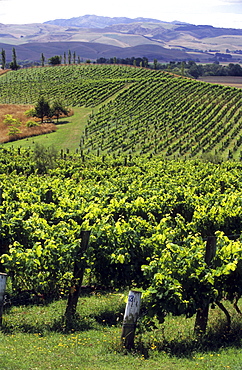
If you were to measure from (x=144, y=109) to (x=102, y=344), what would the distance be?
79.0 m

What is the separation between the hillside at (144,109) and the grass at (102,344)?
1881 inches

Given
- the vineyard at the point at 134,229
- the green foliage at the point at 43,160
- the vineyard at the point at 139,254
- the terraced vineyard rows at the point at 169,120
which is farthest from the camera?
the terraced vineyard rows at the point at 169,120

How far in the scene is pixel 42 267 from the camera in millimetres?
12391

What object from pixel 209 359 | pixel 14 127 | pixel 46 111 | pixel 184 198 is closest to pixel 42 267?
pixel 209 359

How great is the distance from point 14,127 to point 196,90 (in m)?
45.3

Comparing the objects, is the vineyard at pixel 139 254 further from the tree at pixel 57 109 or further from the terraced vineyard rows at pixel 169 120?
the tree at pixel 57 109

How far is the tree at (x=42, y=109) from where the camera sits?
269ft

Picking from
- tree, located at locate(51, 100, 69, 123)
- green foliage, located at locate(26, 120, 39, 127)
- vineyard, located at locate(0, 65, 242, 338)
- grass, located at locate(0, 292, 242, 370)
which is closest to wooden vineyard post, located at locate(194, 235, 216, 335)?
vineyard, located at locate(0, 65, 242, 338)

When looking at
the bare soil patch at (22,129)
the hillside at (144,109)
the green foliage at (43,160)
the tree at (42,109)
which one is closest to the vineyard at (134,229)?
the green foliage at (43,160)

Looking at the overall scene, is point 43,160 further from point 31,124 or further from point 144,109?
point 144,109

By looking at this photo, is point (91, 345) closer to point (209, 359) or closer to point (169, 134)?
point (209, 359)

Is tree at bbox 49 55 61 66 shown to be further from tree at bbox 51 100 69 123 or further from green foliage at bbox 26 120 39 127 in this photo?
green foliage at bbox 26 120 39 127

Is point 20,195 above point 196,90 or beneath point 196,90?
above

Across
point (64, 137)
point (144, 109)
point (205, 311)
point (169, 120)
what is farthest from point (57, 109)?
point (205, 311)
